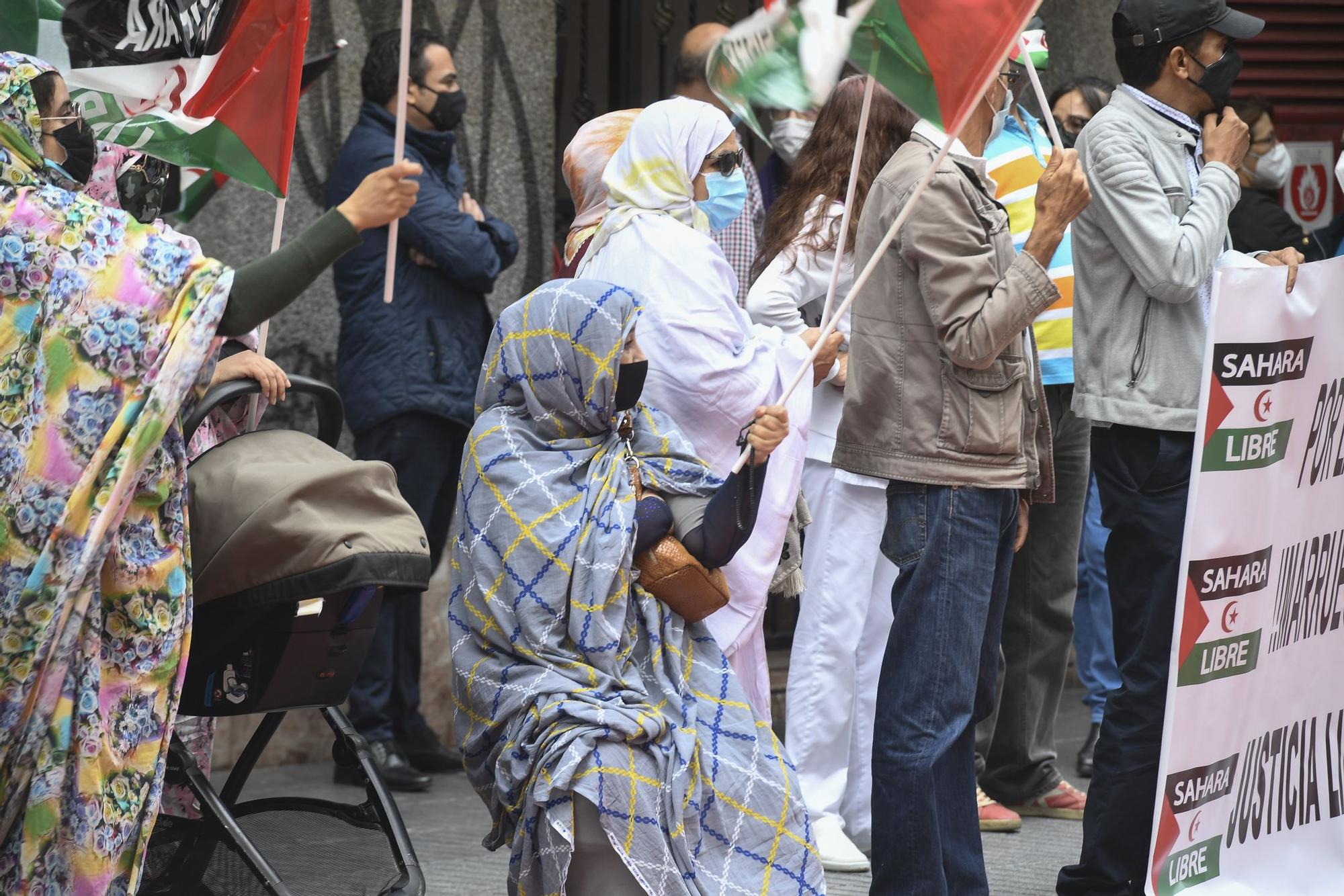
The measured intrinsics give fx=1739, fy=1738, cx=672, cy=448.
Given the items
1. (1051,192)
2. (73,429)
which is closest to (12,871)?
(73,429)

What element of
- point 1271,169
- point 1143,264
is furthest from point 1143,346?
point 1271,169

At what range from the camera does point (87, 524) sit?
2.98 metres

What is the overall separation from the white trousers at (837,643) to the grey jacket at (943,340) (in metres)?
0.93

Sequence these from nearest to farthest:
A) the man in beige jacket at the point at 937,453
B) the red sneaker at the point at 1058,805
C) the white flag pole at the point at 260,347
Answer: the white flag pole at the point at 260,347, the man in beige jacket at the point at 937,453, the red sneaker at the point at 1058,805

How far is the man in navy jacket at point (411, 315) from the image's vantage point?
5.52 metres

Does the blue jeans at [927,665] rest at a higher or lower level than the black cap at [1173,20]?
lower

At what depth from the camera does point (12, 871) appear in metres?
3.04

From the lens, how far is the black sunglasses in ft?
15.1

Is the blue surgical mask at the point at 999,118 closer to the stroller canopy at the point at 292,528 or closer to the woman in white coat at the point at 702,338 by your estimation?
the woman in white coat at the point at 702,338

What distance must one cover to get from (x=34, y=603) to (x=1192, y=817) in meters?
2.55

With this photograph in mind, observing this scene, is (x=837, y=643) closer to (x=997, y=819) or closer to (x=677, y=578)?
(x=997, y=819)

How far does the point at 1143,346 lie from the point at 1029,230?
1.23 metres

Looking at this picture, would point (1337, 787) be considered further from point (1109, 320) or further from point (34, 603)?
point (34, 603)

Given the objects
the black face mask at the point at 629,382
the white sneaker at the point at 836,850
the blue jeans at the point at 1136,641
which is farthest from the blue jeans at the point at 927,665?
the white sneaker at the point at 836,850
